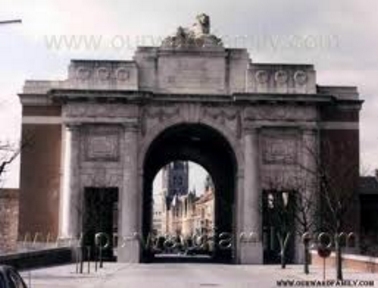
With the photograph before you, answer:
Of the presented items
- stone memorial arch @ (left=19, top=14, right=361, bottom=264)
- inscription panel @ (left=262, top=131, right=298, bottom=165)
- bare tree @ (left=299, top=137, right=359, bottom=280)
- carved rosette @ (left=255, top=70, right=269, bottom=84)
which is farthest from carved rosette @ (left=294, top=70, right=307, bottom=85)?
bare tree @ (left=299, top=137, right=359, bottom=280)

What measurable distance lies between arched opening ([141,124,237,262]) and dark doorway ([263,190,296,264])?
283 centimetres

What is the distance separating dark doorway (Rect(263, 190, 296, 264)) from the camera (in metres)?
64.4

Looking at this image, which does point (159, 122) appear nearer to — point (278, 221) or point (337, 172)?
point (278, 221)

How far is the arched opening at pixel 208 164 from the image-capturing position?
240 ft

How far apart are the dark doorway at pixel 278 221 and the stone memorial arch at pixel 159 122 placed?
130 cm

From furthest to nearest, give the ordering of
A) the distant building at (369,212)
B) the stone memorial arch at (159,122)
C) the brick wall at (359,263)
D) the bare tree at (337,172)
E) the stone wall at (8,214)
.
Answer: the stone wall at (8,214)
the distant building at (369,212)
the stone memorial arch at (159,122)
the bare tree at (337,172)
the brick wall at (359,263)

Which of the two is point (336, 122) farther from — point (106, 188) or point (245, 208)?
point (106, 188)

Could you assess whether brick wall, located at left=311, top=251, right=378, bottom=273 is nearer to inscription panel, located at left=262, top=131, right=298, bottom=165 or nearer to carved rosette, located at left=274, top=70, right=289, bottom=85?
inscription panel, located at left=262, top=131, right=298, bottom=165

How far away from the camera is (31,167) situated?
6888 cm

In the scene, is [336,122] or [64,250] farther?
[336,122]

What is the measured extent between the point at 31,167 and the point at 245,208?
52.3ft

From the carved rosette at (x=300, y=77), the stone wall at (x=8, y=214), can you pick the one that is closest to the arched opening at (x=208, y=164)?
the carved rosette at (x=300, y=77)

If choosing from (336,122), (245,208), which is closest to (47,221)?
(245,208)

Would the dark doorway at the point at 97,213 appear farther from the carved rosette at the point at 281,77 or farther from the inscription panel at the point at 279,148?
the carved rosette at the point at 281,77
